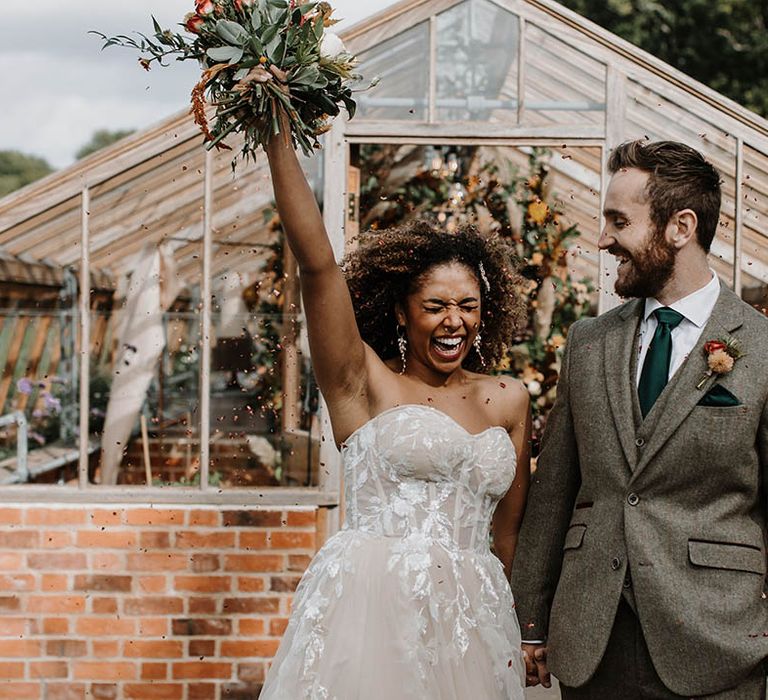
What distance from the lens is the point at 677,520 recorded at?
8.36 feet

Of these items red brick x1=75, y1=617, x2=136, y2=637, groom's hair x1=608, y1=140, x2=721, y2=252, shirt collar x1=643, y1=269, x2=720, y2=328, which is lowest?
red brick x1=75, y1=617, x2=136, y2=637

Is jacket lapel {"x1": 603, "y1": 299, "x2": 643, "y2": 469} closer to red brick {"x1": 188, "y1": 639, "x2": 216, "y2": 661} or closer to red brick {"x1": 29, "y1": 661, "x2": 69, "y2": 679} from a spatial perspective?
red brick {"x1": 188, "y1": 639, "x2": 216, "y2": 661}

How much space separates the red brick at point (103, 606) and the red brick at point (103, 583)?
0.05m

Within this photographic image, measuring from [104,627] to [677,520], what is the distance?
2923mm

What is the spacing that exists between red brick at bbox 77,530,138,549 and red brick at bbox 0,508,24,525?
0.84 feet

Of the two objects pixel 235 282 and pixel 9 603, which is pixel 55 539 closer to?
pixel 9 603

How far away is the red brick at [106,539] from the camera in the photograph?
15.4 feet

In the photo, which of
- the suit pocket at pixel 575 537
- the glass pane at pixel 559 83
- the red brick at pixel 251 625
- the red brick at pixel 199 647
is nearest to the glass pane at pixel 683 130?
the glass pane at pixel 559 83

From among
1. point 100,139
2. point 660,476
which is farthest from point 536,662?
point 100,139

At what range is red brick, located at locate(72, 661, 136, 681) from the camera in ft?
15.4

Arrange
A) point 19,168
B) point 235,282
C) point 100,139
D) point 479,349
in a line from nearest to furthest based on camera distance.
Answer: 1. point 479,349
2. point 235,282
3. point 19,168
4. point 100,139

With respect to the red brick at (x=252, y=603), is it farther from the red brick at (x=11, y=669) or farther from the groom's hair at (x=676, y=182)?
the groom's hair at (x=676, y=182)

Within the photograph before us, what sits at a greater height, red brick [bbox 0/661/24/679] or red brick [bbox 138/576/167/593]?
red brick [bbox 138/576/167/593]

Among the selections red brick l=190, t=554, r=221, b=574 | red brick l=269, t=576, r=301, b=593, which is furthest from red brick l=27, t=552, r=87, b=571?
red brick l=269, t=576, r=301, b=593
